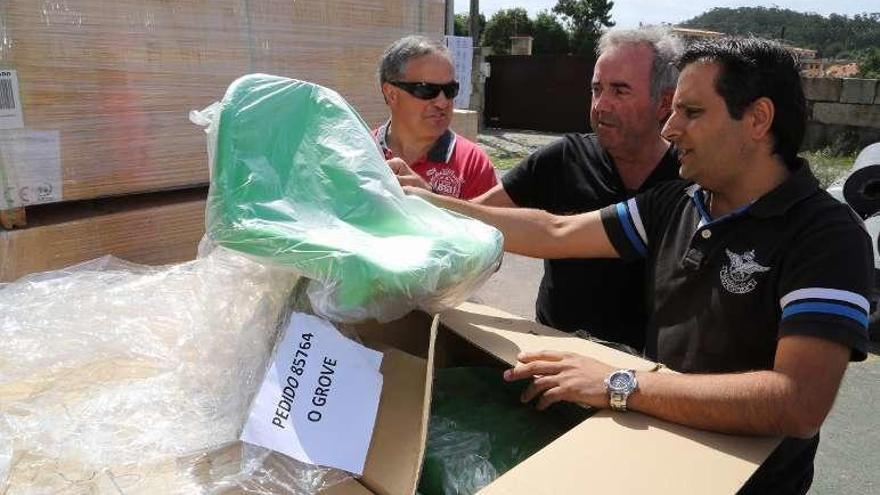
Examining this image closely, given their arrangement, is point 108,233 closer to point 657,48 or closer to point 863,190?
point 657,48

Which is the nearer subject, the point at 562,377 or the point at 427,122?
the point at 562,377

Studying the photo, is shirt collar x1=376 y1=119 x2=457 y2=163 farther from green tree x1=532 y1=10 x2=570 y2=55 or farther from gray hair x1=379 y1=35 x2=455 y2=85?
green tree x1=532 y1=10 x2=570 y2=55

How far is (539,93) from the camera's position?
1383 centimetres

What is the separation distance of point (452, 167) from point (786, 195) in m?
1.23

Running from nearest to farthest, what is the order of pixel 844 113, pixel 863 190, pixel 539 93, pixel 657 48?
pixel 657 48 → pixel 863 190 → pixel 844 113 → pixel 539 93

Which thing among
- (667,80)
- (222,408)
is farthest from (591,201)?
(222,408)

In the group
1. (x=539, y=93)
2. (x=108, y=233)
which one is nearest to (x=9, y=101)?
(x=108, y=233)

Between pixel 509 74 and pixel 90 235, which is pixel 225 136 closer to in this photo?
pixel 90 235

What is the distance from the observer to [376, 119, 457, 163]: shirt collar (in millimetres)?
2297

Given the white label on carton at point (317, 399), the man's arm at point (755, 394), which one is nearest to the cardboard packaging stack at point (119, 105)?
the white label on carton at point (317, 399)

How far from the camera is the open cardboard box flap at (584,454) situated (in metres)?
0.89

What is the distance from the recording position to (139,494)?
87cm

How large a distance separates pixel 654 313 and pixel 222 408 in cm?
93

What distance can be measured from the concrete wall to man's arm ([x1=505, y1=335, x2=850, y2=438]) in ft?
27.9
